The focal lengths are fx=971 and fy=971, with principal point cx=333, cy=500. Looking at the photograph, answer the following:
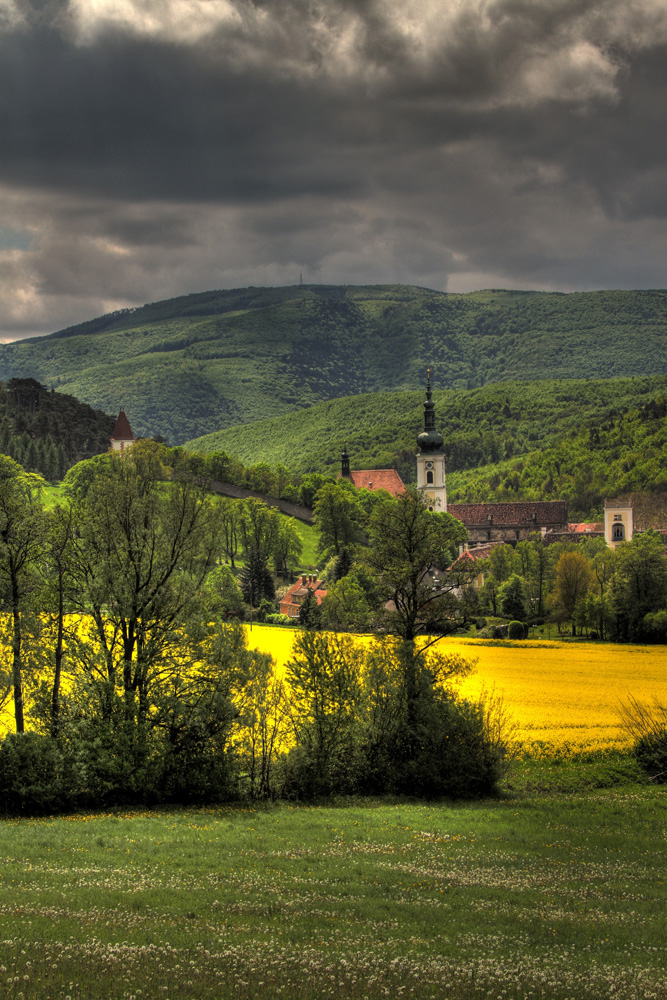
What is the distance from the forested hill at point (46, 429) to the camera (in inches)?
5359

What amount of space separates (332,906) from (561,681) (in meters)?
32.2

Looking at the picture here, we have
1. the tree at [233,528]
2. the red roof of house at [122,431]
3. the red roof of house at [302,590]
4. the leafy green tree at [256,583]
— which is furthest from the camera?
the red roof of house at [122,431]

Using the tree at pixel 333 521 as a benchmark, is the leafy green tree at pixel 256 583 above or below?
below

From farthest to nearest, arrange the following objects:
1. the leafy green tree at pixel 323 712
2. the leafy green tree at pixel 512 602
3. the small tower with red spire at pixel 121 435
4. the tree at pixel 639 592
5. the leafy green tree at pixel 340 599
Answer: the small tower with red spire at pixel 121 435 → the leafy green tree at pixel 512 602 → the leafy green tree at pixel 340 599 → the tree at pixel 639 592 → the leafy green tree at pixel 323 712

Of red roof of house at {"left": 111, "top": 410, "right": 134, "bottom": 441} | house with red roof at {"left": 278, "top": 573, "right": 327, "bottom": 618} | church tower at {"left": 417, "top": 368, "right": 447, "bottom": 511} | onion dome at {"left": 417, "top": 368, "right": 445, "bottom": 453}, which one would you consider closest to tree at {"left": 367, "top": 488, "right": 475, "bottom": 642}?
house with red roof at {"left": 278, "top": 573, "right": 327, "bottom": 618}

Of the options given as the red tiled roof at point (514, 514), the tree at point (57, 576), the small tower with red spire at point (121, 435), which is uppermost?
the small tower with red spire at point (121, 435)

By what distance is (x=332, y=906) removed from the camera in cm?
1500

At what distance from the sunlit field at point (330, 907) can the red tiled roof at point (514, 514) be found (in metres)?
113

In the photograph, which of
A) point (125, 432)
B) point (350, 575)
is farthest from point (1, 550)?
point (125, 432)

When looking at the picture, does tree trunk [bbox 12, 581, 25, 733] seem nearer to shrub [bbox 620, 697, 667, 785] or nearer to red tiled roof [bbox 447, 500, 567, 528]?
shrub [bbox 620, 697, 667, 785]

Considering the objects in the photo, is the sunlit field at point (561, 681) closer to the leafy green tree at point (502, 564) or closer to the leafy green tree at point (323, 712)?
the leafy green tree at point (323, 712)

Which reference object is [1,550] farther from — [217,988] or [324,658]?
[217,988]

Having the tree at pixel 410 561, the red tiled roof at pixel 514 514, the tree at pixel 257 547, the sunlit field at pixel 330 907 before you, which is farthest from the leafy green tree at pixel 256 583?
the sunlit field at pixel 330 907

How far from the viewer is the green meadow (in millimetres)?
11391
